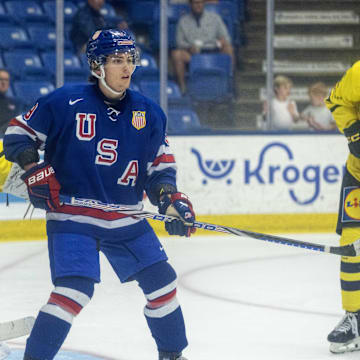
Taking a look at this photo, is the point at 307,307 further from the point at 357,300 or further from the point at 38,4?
the point at 38,4

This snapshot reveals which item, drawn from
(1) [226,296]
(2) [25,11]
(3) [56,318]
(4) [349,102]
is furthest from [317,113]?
(3) [56,318]

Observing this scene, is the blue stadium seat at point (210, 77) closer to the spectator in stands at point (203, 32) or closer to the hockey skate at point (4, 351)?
the spectator in stands at point (203, 32)

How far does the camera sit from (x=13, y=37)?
7.15 meters

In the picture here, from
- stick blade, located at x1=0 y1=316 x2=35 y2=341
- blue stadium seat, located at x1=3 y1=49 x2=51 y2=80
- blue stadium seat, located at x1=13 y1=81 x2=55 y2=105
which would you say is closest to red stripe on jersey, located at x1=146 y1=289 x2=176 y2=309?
stick blade, located at x1=0 y1=316 x2=35 y2=341

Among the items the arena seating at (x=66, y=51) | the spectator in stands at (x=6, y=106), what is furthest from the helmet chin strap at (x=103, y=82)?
the arena seating at (x=66, y=51)

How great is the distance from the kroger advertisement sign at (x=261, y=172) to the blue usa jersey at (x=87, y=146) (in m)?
3.78

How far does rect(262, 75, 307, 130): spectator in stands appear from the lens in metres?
6.99

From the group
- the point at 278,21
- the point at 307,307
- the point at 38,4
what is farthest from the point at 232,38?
the point at 307,307

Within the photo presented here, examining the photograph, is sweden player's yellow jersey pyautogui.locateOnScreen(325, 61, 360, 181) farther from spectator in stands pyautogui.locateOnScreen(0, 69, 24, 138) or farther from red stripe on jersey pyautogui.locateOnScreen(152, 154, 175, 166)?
spectator in stands pyautogui.locateOnScreen(0, 69, 24, 138)

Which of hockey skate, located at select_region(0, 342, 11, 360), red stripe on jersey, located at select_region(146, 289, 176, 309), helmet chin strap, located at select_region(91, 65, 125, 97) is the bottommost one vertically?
hockey skate, located at select_region(0, 342, 11, 360)

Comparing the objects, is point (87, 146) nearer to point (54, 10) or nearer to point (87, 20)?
point (54, 10)

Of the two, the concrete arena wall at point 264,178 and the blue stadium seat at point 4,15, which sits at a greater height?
the blue stadium seat at point 4,15

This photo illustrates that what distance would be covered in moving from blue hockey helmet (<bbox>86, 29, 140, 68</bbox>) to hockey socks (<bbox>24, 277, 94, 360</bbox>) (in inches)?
25.6

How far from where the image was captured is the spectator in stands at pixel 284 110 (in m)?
6.99
